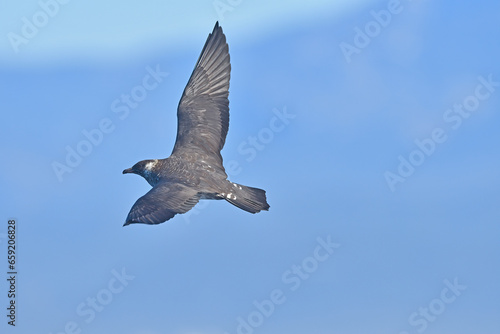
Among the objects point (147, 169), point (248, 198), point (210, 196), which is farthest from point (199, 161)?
point (248, 198)

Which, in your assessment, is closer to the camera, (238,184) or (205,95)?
(238,184)

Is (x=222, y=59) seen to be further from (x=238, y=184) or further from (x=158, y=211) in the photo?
(x=158, y=211)

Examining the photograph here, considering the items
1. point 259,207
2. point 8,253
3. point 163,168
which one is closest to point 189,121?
point 163,168

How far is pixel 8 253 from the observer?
62.3ft

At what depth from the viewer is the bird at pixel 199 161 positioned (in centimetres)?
1576

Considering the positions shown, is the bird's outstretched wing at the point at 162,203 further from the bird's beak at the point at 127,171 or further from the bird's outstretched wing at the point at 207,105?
the bird's beak at the point at 127,171

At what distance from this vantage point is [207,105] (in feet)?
65.0

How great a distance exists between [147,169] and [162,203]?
9.65ft

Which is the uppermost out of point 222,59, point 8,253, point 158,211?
point 222,59

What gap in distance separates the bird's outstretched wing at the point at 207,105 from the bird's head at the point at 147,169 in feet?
2.66

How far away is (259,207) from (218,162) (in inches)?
88.9

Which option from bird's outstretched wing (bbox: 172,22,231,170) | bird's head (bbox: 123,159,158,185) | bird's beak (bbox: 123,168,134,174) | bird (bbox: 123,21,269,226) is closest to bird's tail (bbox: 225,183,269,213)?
bird (bbox: 123,21,269,226)

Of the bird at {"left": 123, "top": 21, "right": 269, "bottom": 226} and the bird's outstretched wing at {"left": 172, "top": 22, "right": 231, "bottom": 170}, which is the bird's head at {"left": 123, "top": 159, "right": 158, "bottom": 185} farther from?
the bird's outstretched wing at {"left": 172, "top": 22, "right": 231, "bottom": 170}

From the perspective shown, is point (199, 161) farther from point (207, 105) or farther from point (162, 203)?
point (162, 203)
